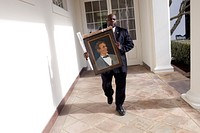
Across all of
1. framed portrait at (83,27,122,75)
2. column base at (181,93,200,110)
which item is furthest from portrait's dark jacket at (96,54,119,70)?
column base at (181,93,200,110)

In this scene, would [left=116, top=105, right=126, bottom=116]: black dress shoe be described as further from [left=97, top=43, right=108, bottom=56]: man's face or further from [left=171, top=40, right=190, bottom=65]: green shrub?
[left=171, top=40, right=190, bottom=65]: green shrub

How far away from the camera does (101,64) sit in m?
2.68

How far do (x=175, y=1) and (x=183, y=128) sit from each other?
299 inches

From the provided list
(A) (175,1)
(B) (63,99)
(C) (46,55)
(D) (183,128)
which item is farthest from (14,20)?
(A) (175,1)

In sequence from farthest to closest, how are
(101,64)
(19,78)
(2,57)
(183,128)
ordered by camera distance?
1. (101,64)
2. (183,128)
3. (19,78)
4. (2,57)

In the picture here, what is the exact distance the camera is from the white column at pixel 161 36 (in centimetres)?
467

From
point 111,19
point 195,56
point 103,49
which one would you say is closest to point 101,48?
point 103,49

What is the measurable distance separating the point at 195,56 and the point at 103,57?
4.15 feet

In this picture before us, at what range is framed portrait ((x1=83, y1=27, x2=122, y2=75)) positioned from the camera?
101 inches

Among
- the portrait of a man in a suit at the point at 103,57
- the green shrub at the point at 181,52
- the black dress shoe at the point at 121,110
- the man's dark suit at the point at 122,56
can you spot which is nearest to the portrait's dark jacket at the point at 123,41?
the man's dark suit at the point at 122,56

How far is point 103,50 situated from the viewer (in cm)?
264

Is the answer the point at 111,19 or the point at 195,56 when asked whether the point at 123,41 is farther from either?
the point at 195,56

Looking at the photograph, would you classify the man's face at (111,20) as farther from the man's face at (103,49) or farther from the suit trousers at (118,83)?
the suit trousers at (118,83)

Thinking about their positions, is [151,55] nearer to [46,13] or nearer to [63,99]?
[63,99]
